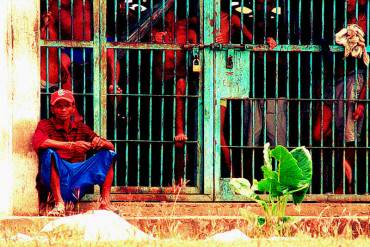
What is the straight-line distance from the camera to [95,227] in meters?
8.88

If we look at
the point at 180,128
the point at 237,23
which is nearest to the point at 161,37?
the point at 237,23

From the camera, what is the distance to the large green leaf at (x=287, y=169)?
947 centimetres

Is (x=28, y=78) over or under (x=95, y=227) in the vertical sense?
over

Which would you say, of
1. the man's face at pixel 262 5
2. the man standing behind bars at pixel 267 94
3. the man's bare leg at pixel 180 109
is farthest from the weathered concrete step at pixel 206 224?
the man's face at pixel 262 5

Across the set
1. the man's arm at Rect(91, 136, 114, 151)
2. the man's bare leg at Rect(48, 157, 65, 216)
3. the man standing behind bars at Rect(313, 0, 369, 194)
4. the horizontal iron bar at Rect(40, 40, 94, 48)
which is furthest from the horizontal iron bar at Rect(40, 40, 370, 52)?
the man's bare leg at Rect(48, 157, 65, 216)

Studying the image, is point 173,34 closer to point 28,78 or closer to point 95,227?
point 28,78

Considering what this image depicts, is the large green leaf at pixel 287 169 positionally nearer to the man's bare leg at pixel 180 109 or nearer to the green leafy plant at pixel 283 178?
the green leafy plant at pixel 283 178

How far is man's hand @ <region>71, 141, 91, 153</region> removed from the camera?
1034cm

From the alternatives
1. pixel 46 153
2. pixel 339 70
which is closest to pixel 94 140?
pixel 46 153

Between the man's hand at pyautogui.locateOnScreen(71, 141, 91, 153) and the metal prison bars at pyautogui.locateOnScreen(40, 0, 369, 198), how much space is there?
1.33ft

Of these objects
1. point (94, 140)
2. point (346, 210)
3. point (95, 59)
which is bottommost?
point (346, 210)

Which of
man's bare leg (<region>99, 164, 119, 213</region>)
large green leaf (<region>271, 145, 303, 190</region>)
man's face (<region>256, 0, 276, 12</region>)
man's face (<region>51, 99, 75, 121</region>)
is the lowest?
man's bare leg (<region>99, 164, 119, 213</region>)

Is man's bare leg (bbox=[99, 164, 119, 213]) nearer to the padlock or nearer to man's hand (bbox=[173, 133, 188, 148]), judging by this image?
man's hand (bbox=[173, 133, 188, 148])

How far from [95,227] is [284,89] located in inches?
114
